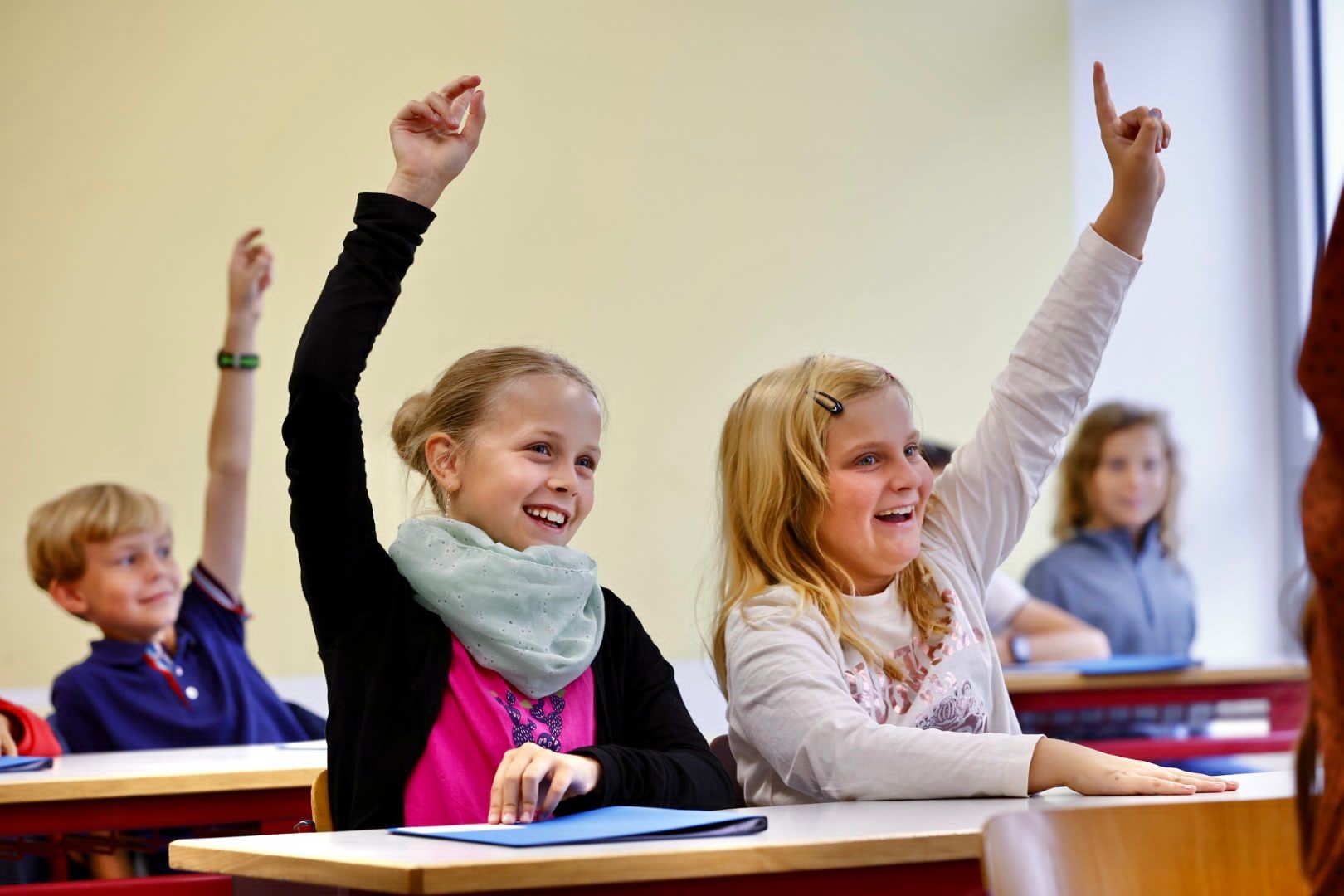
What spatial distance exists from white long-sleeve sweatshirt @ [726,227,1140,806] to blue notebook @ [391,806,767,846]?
0.29 metres

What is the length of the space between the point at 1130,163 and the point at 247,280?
1915mm

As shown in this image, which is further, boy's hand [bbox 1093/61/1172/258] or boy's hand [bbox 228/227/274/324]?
boy's hand [bbox 228/227/274/324]

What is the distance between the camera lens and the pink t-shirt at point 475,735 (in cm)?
158

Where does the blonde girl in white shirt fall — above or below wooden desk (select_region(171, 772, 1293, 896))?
above

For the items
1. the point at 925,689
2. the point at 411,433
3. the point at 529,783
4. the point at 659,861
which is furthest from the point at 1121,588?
the point at 659,861

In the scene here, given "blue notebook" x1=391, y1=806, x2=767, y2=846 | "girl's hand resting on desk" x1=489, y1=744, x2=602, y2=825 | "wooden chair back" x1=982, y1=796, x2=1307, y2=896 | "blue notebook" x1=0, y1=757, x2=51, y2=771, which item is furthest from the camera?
"blue notebook" x1=0, y1=757, x2=51, y2=771

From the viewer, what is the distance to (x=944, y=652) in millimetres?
1737

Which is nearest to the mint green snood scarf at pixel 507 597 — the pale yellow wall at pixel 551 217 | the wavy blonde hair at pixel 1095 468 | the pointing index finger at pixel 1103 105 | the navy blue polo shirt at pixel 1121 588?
the pointing index finger at pixel 1103 105

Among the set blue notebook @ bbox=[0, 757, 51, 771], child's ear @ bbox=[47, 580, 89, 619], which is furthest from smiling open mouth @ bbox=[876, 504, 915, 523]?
child's ear @ bbox=[47, 580, 89, 619]

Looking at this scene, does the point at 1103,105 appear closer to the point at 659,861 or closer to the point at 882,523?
the point at 882,523

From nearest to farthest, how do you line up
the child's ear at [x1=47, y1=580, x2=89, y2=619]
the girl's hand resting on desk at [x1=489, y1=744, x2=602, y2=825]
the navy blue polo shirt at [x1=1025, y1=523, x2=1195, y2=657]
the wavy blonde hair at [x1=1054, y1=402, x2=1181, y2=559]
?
the girl's hand resting on desk at [x1=489, y1=744, x2=602, y2=825] < the child's ear at [x1=47, y1=580, x2=89, y2=619] < the navy blue polo shirt at [x1=1025, y1=523, x2=1195, y2=657] < the wavy blonde hair at [x1=1054, y1=402, x2=1181, y2=559]

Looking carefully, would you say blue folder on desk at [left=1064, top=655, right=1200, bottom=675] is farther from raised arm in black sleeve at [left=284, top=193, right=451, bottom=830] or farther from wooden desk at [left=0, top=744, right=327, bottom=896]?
raised arm in black sleeve at [left=284, top=193, right=451, bottom=830]

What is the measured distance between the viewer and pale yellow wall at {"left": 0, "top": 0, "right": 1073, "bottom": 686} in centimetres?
366

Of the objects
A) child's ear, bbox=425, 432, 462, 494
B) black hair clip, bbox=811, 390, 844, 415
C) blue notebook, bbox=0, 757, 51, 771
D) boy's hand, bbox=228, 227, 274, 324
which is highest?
boy's hand, bbox=228, 227, 274, 324
